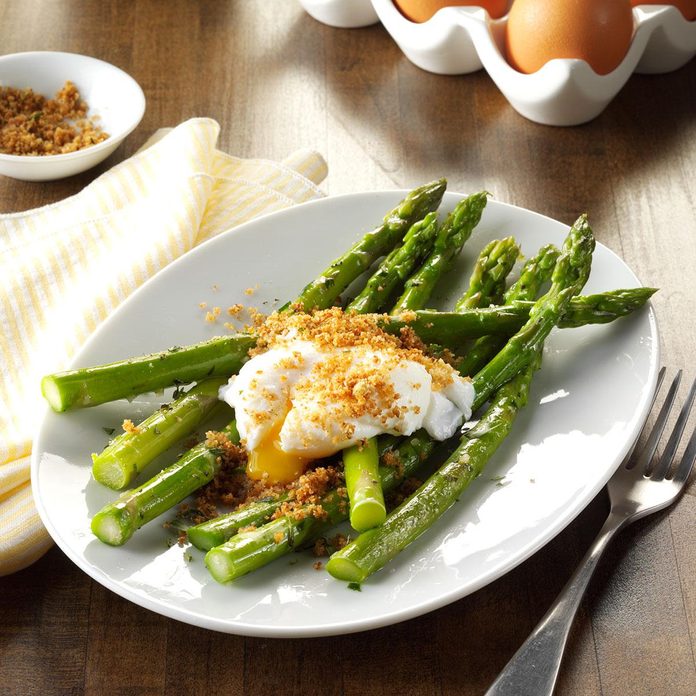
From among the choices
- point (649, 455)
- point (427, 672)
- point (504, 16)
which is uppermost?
point (504, 16)

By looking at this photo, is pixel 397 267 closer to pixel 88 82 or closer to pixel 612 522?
pixel 612 522

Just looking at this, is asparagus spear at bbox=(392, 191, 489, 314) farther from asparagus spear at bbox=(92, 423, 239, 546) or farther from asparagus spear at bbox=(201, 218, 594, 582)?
asparagus spear at bbox=(92, 423, 239, 546)

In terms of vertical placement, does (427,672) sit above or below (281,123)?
below

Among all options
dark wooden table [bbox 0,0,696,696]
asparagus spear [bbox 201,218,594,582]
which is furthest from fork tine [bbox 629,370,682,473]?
asparagus spear [bbox 201,218,594,582]

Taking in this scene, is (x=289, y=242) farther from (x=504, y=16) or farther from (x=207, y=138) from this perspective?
(x=504, y=16)

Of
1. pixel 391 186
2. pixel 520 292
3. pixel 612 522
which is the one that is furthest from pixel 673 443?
pixel 391 186

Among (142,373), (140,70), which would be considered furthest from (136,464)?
(140,70)

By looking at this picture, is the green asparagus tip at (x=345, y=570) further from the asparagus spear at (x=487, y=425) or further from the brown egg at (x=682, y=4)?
the brown egg at (x=682, y=4)
